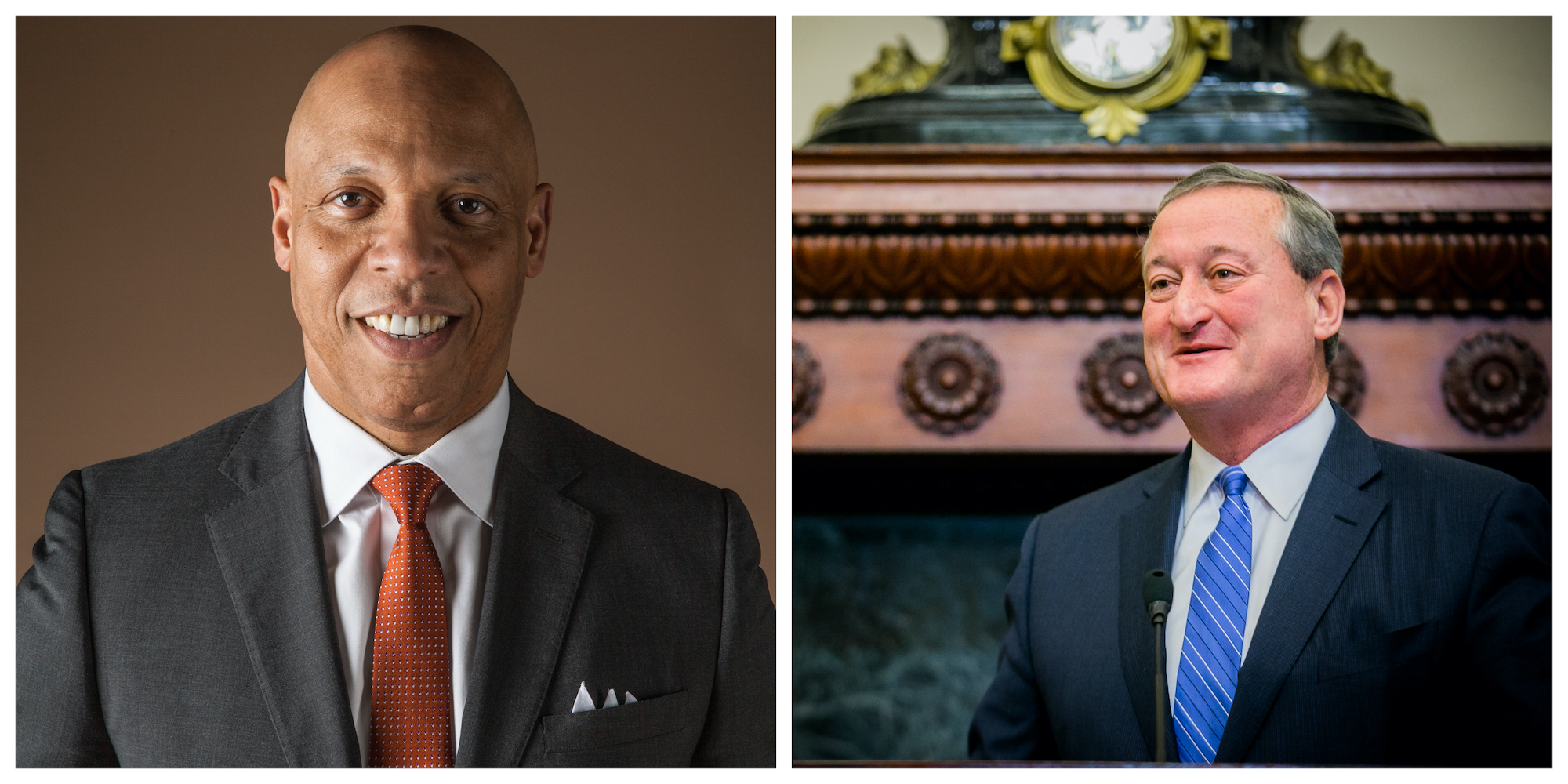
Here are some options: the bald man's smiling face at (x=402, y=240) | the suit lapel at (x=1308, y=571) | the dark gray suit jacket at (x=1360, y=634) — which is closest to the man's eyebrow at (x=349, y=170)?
the bald man's smiling face at (x=402, y=240)

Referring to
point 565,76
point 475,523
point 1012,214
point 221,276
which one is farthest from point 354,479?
point 1012,214

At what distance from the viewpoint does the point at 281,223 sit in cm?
231

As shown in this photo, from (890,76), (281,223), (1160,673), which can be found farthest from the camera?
(890,76)

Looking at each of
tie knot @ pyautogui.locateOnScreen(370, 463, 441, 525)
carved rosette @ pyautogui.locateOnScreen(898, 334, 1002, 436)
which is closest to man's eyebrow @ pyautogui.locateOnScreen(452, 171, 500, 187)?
tie knot @ pyautogui.locateOnScreen(370, 463, 441, 525)

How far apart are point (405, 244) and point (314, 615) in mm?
618

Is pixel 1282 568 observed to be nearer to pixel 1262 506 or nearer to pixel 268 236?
pixel 1262 506

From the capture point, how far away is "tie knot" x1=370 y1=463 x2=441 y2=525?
2.19 m

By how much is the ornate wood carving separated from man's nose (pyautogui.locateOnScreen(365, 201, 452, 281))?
665 millimetres

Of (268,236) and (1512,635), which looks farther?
(268,236)

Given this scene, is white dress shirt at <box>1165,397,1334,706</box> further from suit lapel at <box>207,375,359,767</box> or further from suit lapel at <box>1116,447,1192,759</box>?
suit lapel at <box>207,375,359,767</box>

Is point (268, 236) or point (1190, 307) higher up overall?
point (268, 236)

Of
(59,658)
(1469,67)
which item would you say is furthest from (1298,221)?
(59,658)

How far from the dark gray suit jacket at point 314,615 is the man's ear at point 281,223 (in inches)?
9.2

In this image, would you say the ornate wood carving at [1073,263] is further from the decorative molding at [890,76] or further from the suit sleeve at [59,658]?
the suit sleeve at [59,658]
